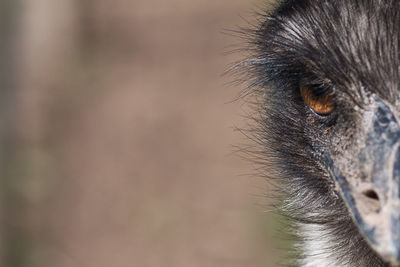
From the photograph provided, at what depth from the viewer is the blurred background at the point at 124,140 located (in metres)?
5.71

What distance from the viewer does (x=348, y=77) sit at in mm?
2287

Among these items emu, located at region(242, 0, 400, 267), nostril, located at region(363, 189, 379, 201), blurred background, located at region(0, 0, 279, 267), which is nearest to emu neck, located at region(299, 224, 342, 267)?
emu, located at region(242, 0, 400, 267)

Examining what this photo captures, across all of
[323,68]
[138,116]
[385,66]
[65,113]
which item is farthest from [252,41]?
[65,113]

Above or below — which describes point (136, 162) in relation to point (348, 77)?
below

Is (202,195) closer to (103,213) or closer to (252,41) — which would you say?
(103,213)

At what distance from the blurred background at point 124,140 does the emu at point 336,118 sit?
2367 millimetres

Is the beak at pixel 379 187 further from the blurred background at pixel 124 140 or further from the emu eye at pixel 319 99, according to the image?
the blurred background at pixel 124 140

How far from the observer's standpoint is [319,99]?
2379 mm

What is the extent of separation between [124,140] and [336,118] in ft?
13.9

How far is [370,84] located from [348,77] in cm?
8

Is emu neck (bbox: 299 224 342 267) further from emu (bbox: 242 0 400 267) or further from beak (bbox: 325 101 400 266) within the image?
beak (bbox: 325 101 400 266)

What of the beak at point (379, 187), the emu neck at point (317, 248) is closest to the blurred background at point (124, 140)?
the emu neck at point (317, 248)

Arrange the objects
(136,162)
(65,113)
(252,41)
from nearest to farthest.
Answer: (252,41)
(136,162)
(65,113)

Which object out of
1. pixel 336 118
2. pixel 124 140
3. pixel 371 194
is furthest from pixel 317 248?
pixel 124 140
